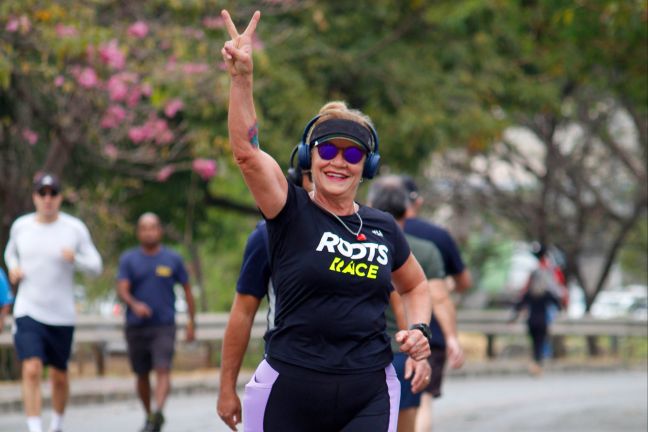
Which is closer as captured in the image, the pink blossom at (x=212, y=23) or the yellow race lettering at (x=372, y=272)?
the yellow race lettering at (x=372, y=272)

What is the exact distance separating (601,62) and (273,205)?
10221 millimetres

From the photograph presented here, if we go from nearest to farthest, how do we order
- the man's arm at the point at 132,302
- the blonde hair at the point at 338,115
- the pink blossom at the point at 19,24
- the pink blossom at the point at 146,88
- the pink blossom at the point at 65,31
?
the blonde hair at the point at 338,115, the man's arm at the point at 132,302, the pink blossom at the point at 19,24, the pink blossom at the point at 65,31, the pink blossom at the point at 146,88

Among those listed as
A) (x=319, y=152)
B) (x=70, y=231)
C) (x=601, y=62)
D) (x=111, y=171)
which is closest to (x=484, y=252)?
(x=111, y=171)

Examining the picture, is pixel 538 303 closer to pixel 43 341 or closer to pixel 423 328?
pixel 43 341

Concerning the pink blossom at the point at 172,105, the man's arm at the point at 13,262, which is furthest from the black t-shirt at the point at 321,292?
the pink blossom at the point at 172,105

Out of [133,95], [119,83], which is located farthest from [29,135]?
[119,83]

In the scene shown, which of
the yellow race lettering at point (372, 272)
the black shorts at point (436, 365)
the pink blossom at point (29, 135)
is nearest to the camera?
the yellow race lettering at point (372, 272)

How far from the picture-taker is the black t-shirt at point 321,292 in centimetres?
530

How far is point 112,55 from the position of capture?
16328 mm

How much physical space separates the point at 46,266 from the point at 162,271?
2265mm

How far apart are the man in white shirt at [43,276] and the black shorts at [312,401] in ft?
18.9

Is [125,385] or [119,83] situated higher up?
[119,83]

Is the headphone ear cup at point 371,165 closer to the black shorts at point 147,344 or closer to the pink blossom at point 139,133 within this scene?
the black shorts at point 147,344

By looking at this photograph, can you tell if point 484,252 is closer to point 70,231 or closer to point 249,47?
point 70,231
